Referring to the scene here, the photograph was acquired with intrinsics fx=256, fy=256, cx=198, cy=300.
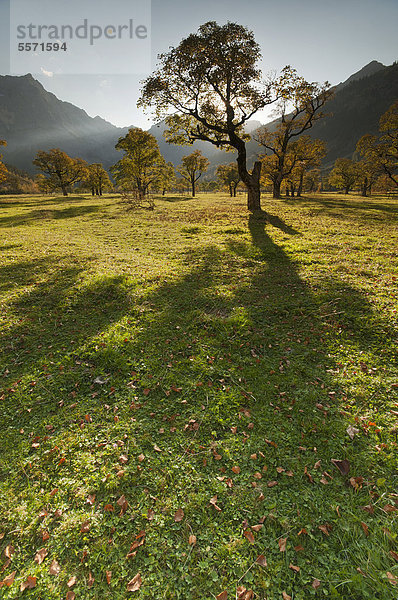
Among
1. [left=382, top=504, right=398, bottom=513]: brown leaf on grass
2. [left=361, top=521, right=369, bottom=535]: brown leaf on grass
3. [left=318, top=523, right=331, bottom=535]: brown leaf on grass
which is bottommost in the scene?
[left=318, top=523, right=331, bottom=535]: brown leaf on grass

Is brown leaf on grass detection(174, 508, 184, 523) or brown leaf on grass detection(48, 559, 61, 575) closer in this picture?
brown leaf on grass detection(48, 559, 61, 575)

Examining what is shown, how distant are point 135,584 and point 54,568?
1096mm

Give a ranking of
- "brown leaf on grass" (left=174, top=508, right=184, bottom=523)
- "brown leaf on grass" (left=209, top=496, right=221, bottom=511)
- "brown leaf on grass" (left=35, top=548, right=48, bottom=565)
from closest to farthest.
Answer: "brown leaf on grass" (left=35, top=548, right=48, bottom=565) < "brown leaf on grass" (left=174, top=508, right=184, bottom=523) < "brown leaf on grass" (left=209, top=496, right=221, bottom=511)

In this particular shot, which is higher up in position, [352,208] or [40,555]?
[352,208]

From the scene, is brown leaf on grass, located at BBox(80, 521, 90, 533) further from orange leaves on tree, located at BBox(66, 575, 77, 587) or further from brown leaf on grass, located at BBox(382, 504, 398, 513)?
brown leaf on grass, located at BBox(382, 504, 398, 513)

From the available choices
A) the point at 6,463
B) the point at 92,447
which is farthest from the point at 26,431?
the point at 92,447

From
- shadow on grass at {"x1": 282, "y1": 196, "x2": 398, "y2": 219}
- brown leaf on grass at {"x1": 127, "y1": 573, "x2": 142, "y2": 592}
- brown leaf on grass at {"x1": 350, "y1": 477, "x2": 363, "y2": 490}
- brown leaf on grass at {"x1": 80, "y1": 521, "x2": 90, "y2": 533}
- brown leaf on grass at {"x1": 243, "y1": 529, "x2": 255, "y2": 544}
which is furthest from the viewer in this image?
shadow on grass at {"x1": 282, "y1": 196, "x2": 398, "y2": 219}

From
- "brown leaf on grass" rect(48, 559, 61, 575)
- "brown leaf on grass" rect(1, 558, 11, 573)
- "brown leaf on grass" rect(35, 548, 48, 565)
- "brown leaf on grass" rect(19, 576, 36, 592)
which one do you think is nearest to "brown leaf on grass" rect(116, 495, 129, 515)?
"brown leaf on grass" rect(48, 559, 61, 575)

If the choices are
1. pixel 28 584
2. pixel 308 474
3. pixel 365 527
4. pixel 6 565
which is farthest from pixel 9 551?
pixel 365 527

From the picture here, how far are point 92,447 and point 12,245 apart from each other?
A: 62.5 feet

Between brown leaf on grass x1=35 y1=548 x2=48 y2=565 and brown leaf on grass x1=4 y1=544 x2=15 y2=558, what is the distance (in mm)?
346

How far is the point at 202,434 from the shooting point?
5027mm

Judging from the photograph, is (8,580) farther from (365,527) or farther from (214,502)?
(365,527)

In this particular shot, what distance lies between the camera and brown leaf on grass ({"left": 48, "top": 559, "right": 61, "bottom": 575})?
327cm
